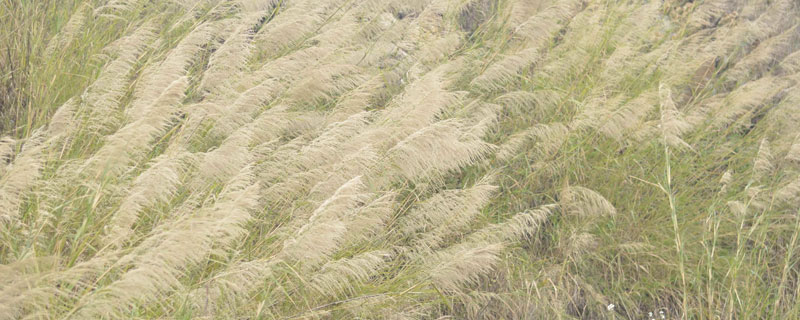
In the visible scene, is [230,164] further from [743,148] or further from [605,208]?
[743,148]

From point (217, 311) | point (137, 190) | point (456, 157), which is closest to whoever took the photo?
point (137, 190)

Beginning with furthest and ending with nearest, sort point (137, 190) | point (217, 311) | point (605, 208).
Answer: point (605, 208) → point (217, 311) → point (137, 190)

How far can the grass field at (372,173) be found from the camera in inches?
102

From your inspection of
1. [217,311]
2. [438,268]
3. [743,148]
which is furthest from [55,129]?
[743,148]

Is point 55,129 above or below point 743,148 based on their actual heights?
above

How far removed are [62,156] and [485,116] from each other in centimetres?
212

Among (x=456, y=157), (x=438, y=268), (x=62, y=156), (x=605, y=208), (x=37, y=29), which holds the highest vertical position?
(x=37, y=29)

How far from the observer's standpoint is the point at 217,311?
106 inches

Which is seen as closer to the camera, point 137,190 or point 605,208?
point 137,190

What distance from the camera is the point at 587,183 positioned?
4.49 metres

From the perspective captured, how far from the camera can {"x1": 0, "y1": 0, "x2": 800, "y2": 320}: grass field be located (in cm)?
258

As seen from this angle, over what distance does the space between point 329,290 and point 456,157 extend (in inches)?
33.1

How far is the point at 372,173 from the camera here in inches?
132

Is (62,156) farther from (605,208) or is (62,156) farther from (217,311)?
(605,208)
